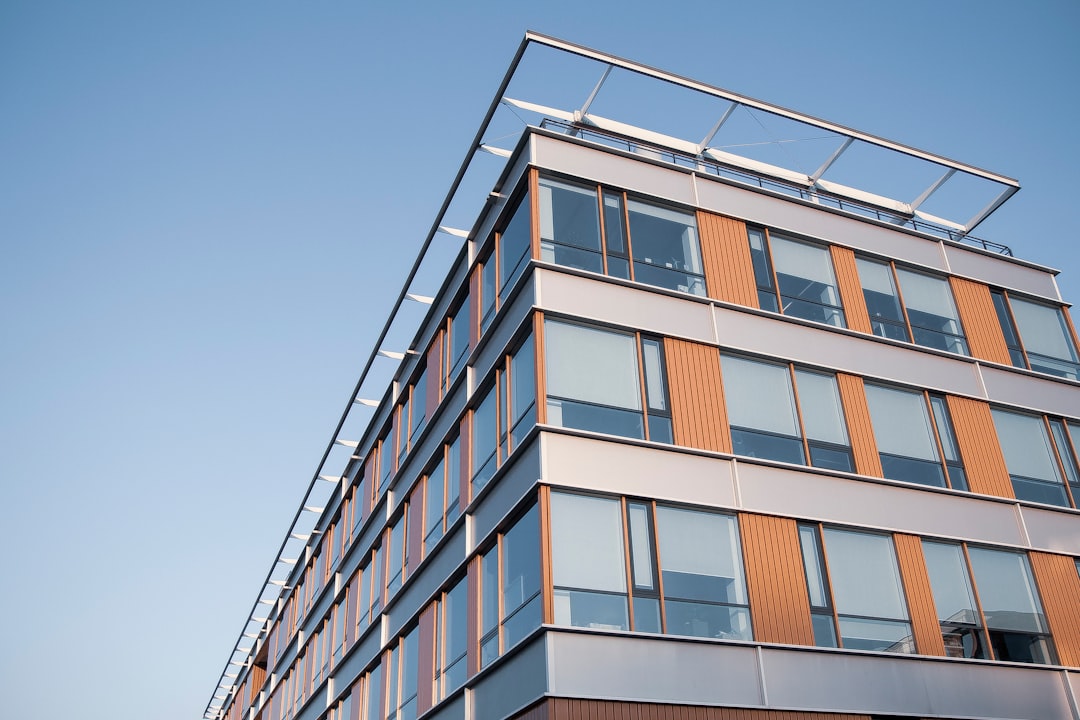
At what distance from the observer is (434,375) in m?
28.5

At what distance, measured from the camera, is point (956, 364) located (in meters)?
24.8

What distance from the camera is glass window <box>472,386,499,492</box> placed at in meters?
22.7

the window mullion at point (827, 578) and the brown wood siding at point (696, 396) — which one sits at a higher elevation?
the brown wood siding at point (696, 396)

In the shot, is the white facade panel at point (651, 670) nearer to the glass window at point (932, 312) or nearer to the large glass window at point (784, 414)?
the large glass window at point (784, 414)

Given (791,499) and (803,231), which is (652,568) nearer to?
(791,499)

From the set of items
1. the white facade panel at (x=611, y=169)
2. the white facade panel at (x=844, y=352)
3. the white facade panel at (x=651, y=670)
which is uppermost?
the white facade panel at (x=611, y=169)

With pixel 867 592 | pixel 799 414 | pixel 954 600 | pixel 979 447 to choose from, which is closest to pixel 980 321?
pixel 979 447

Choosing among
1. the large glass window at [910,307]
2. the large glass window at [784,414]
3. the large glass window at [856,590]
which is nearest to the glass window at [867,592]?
the large glass window at [856,590]

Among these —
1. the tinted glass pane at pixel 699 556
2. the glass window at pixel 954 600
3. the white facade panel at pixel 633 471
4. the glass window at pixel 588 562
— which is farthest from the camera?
the glass window at pixel 954 600

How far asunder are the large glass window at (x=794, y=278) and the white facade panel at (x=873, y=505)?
4.34 meters

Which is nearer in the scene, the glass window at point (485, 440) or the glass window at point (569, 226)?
the glass window at point (569, 226)

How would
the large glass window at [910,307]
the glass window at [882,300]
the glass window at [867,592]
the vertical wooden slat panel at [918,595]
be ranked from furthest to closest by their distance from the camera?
the large glass window at [910,307] < the glass window at [882,300] < the vertical wooden slat panel at [918,595] < the glass window at [867,592]

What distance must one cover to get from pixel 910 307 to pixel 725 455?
8.16m

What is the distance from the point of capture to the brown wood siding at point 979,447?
76.2 feet
